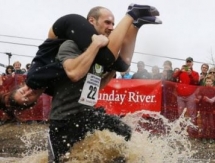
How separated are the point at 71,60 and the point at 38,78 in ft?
1.23

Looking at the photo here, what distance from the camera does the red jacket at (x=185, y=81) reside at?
11.3 metres

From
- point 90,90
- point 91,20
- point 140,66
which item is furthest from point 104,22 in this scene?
point 140,66

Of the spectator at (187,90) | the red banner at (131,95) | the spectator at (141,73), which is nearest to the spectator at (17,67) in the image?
the red banner at (131,95)

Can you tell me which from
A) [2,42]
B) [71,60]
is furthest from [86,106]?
[2,42]

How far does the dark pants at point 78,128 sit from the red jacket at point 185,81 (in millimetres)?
7258

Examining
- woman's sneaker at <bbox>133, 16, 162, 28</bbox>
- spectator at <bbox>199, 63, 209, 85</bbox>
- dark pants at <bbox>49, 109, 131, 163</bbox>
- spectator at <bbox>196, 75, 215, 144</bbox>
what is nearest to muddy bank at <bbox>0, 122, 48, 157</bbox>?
spectator at <bbox>196, 75, 215, 144</bbox>

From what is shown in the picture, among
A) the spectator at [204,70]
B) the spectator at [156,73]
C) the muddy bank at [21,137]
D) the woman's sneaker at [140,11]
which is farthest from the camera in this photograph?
the spectator at [156,73]

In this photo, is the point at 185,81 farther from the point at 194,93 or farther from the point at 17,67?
the point at 17,67

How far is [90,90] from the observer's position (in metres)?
4.16

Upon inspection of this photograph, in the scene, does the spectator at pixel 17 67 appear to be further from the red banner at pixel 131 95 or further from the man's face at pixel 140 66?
the man's face at pixel 140 66

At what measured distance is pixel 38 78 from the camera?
4164mm

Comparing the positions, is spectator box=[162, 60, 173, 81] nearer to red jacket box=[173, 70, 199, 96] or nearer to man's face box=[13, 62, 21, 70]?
red jacket box=[173, 70, 199, 96]

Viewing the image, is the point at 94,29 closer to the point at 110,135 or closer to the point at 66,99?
the point at 66,99

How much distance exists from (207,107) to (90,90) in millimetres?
7579
